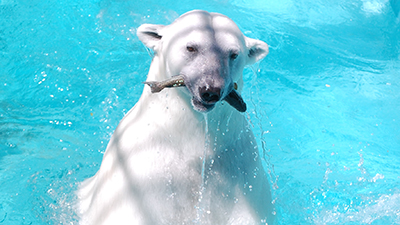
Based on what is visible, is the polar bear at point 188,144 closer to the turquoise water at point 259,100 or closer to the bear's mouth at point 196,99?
the bear's mouth at point 196,99

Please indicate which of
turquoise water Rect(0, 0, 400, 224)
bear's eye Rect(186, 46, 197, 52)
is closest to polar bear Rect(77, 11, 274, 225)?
bear's eye Rect(186, 46, 197, 52)

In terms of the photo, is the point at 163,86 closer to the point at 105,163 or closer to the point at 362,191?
the point at 105,163

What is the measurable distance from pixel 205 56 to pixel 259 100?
307 centimetres

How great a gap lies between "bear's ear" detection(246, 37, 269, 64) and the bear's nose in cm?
62

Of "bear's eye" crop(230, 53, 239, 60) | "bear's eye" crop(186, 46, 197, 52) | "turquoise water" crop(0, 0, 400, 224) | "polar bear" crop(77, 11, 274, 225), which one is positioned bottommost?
"turquoise water" crop(0, 0, 400, 224)

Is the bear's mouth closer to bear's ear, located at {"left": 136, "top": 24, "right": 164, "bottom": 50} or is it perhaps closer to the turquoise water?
bear's ear, located at {"left": 136, "top": 24, "right": 164, "bottom": 50}

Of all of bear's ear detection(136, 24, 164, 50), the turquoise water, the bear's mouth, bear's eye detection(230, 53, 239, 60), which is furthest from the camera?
the turquoise water

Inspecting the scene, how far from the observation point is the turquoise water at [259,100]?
3.62 metres

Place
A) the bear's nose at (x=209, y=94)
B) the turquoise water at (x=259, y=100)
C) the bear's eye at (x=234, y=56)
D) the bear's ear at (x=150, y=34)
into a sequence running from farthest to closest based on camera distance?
the turquoise water at (x=259, y=100) → the bear's ear at (x=150, y=34) → the bear's eye at (x=234, y=56) → the bear's nose at (x=209, y=94)

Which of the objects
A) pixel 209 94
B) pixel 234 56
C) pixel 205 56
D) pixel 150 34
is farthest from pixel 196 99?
pixel 150 34

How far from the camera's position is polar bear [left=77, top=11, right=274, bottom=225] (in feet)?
6.55

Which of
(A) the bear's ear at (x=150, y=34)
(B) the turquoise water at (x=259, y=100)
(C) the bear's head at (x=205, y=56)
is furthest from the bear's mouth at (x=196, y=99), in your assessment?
(B) the turquoise water at (x=259, y=100)

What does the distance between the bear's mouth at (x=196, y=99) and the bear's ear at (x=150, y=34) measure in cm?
36

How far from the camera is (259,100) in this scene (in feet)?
16.1
